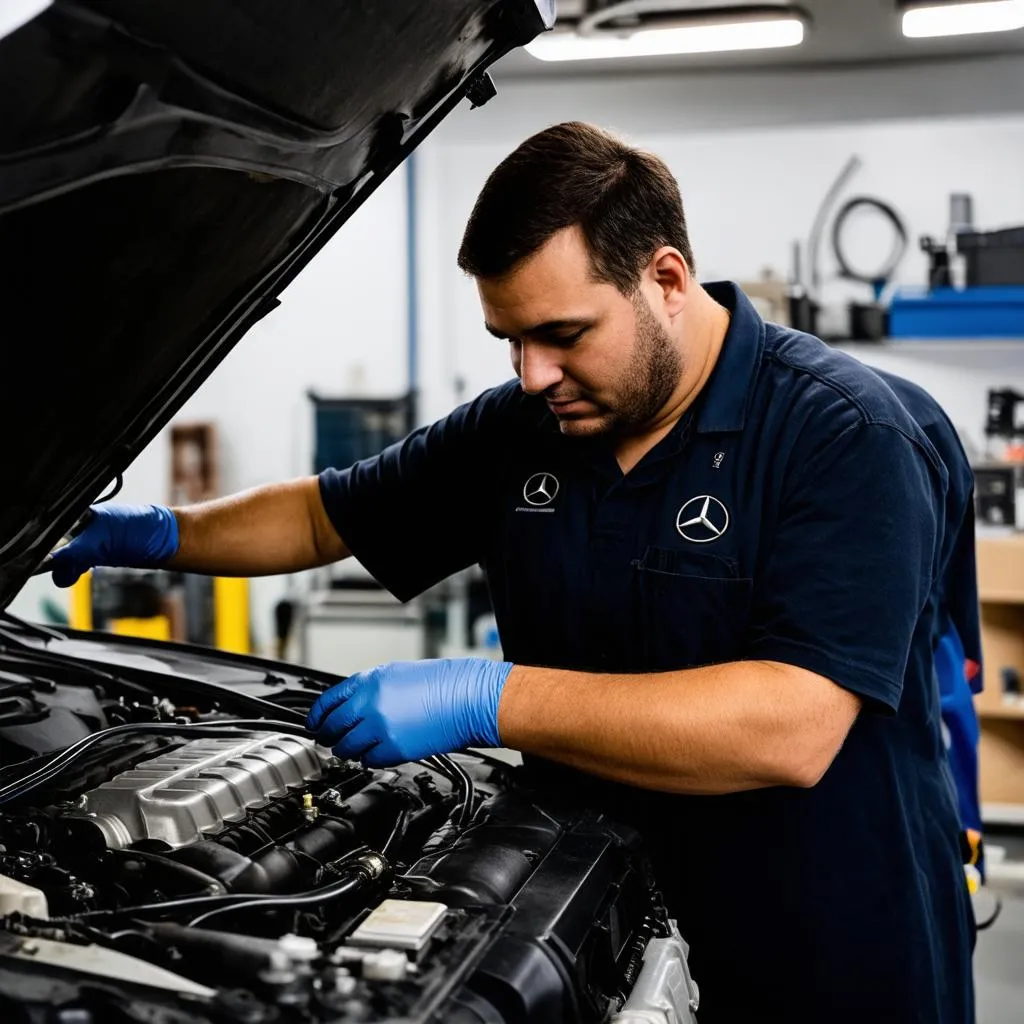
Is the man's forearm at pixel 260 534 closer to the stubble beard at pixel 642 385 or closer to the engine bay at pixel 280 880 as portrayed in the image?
the engine bay at pixel 280 880

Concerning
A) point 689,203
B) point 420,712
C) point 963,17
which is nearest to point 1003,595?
point 963,17

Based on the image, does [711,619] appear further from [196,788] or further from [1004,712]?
[1004,712]

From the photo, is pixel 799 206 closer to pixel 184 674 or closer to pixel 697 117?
pixel 697 117

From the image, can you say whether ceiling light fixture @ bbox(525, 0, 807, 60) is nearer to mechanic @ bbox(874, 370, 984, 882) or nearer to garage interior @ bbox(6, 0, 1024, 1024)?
garage interior @ bbox(6, 0, 1024, 1024)

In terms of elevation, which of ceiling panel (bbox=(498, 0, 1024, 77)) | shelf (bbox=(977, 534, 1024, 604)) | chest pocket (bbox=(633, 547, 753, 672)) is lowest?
shelf (bbox=(977, 534, 1024, 604))

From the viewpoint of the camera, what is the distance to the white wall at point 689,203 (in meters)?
5.54

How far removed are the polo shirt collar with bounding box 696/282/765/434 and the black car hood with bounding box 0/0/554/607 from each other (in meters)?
0.46

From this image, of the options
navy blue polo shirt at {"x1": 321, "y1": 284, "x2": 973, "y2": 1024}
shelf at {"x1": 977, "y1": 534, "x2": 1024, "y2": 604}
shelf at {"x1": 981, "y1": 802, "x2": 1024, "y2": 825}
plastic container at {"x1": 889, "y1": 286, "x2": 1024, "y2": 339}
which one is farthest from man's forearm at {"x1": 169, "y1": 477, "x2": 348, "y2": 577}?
plastic container at {"x1": 889, "y1": 286, "x2": 1024, "y2": 339}

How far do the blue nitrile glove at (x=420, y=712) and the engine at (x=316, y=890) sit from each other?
8 cm

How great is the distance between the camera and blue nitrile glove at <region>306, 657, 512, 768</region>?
137cm

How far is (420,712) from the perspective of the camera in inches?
54.2

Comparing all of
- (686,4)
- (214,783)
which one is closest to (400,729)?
(214,783)

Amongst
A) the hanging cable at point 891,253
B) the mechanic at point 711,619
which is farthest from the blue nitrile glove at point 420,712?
the hanging cable at point 891,253

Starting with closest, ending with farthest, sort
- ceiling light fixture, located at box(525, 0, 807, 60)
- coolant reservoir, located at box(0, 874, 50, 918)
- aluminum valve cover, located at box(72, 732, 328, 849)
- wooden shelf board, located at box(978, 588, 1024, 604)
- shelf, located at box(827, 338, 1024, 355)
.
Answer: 1. coolant reservoir, located at box(0, 874, 50, 918)
2. aluminum valve cover, located at box(72, 732, 328, 849)
3. wooden shelf board, located at box(978, 588, 1024, 604)
4. ceiling light fixture, located at box(525, 0, 807, 60)
5. shelf, located at box(827, 338, 1024, 355)
